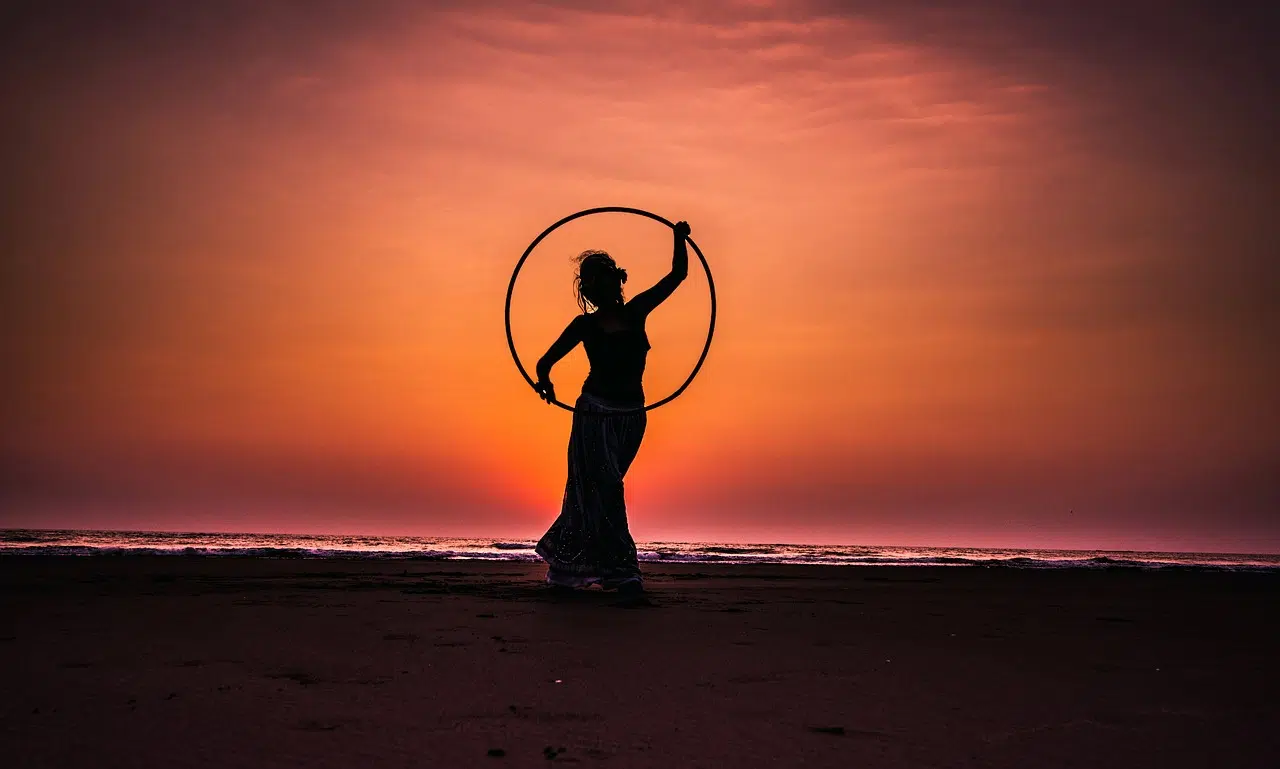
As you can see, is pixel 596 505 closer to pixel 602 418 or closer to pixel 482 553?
pixel 602 418

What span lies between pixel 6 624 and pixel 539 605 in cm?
334

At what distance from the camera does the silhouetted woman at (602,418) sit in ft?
28.7

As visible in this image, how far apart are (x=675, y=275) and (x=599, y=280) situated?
0.73 metres

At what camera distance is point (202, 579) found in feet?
30.3

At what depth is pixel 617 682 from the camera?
4020 millimetres

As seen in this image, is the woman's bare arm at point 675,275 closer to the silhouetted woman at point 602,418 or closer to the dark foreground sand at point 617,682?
the silhouetted woman at point 602,418

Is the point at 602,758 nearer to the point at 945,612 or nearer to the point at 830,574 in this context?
the point at 945,612

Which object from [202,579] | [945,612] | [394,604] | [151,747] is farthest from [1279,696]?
[202,579]

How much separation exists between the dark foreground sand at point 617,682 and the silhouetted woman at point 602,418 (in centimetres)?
94

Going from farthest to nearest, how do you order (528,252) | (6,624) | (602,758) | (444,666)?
1. (528,252)
2. (6,624)
3. (444,666)
4. (602,758)

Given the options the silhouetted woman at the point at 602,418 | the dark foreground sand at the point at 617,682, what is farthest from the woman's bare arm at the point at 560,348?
the dark foreground sand at the point at 617,682

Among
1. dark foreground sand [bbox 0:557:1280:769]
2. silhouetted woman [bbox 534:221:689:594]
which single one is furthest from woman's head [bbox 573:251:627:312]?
dark foreground sand [bbox 0:557:1280:769]

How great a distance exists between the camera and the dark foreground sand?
2.90 metres

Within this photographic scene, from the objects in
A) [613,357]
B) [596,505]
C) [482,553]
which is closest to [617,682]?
[596,505]
